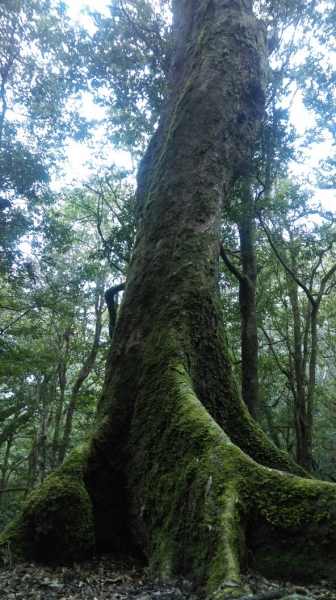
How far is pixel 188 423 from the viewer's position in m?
3.40

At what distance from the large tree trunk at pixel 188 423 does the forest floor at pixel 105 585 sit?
10cm

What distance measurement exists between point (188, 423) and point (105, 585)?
125cm

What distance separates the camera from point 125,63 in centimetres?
1052

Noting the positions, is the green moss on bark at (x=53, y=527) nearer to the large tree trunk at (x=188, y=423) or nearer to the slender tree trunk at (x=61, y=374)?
the large tree trunk at (x=188, y=423)

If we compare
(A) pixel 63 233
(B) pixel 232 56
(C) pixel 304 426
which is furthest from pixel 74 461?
(C) pixel 304 426

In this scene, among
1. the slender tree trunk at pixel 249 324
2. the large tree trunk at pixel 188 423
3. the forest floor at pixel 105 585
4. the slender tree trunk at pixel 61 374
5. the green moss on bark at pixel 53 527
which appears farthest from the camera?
the slender tree trunk at pixel 61 374

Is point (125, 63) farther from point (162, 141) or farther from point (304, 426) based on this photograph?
point (304, 426)

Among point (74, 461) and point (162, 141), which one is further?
point (162, 141)

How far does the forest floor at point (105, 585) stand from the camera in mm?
2408

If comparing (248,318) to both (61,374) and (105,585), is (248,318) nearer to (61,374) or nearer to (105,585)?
(105,585)

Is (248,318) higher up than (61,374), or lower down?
lower down

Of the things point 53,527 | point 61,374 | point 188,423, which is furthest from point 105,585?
point 61,374

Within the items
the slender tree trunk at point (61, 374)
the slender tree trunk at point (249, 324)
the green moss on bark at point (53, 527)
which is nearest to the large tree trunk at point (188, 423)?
the green moss on bark at point (53, 527)

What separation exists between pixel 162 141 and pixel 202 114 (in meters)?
0.77
